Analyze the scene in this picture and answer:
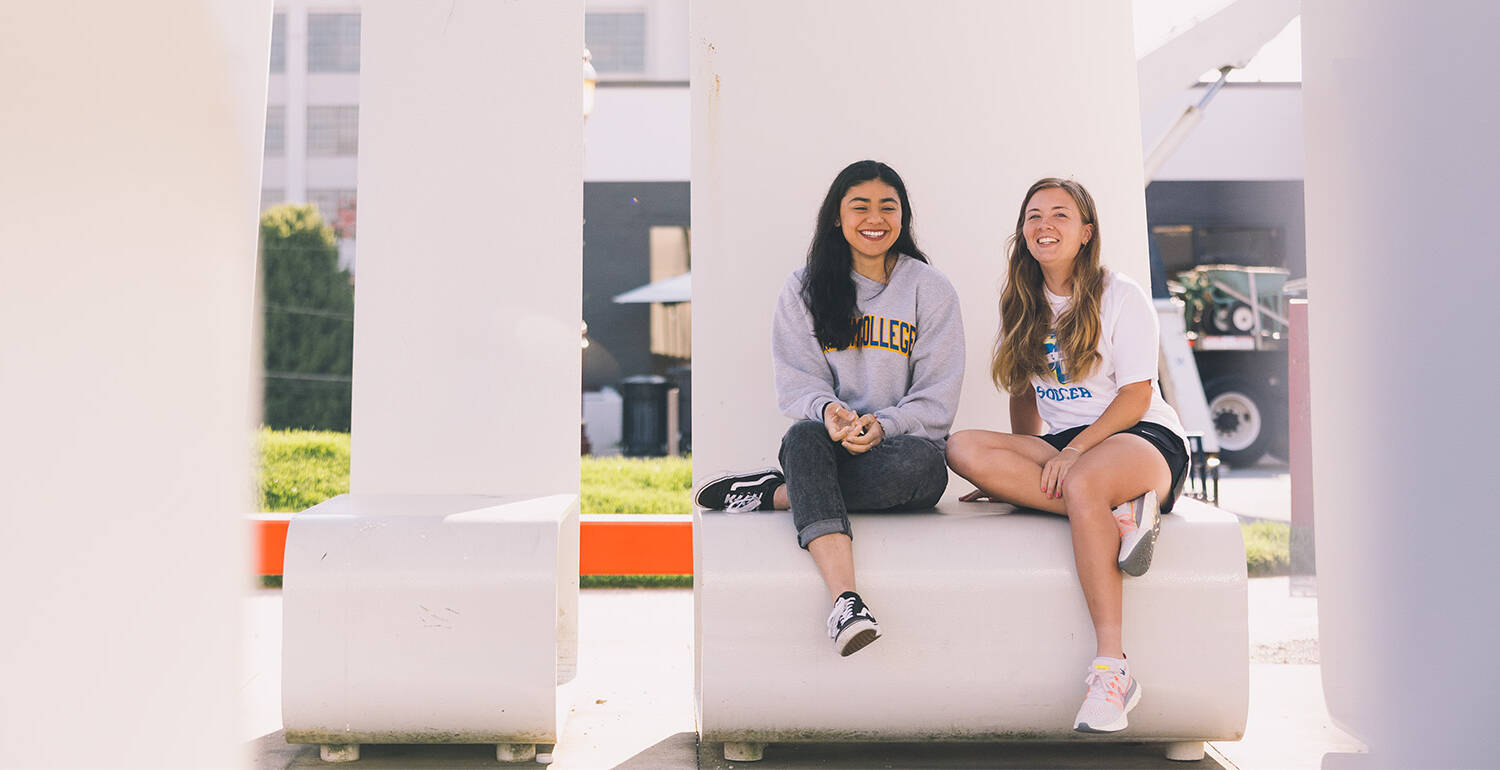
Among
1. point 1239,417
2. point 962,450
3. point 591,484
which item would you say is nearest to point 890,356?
point 962,450

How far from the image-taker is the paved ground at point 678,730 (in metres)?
A: 2.88

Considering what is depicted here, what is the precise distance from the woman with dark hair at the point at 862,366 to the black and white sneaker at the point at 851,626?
0.82 ft

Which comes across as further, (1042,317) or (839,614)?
(1042,317)

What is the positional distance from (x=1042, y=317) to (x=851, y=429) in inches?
24.4

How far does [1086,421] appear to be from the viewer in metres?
3.10

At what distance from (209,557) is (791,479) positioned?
50.4 inches

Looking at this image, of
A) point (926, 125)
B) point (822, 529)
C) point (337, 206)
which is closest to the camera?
point (822, 529)

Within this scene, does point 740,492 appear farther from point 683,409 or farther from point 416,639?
point 683,409

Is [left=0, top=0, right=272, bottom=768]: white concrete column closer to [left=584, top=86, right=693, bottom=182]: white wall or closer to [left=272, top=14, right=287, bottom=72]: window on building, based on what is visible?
[left=584, top=86, right=693, bottom=182]: white wall

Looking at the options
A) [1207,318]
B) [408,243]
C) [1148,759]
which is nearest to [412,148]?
[408,243]

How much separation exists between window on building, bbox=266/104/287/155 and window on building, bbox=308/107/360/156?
0.34 meters

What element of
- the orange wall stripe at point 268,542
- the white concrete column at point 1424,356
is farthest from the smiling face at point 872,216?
the orange wall stripe at point 268,542

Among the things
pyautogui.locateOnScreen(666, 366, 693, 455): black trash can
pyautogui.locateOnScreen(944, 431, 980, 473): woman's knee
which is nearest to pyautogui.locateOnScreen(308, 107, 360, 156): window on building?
pyautogui.locateOnScreen(666, 366, 693, 455): black trash can

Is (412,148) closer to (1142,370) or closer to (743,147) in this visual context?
(743,147)
